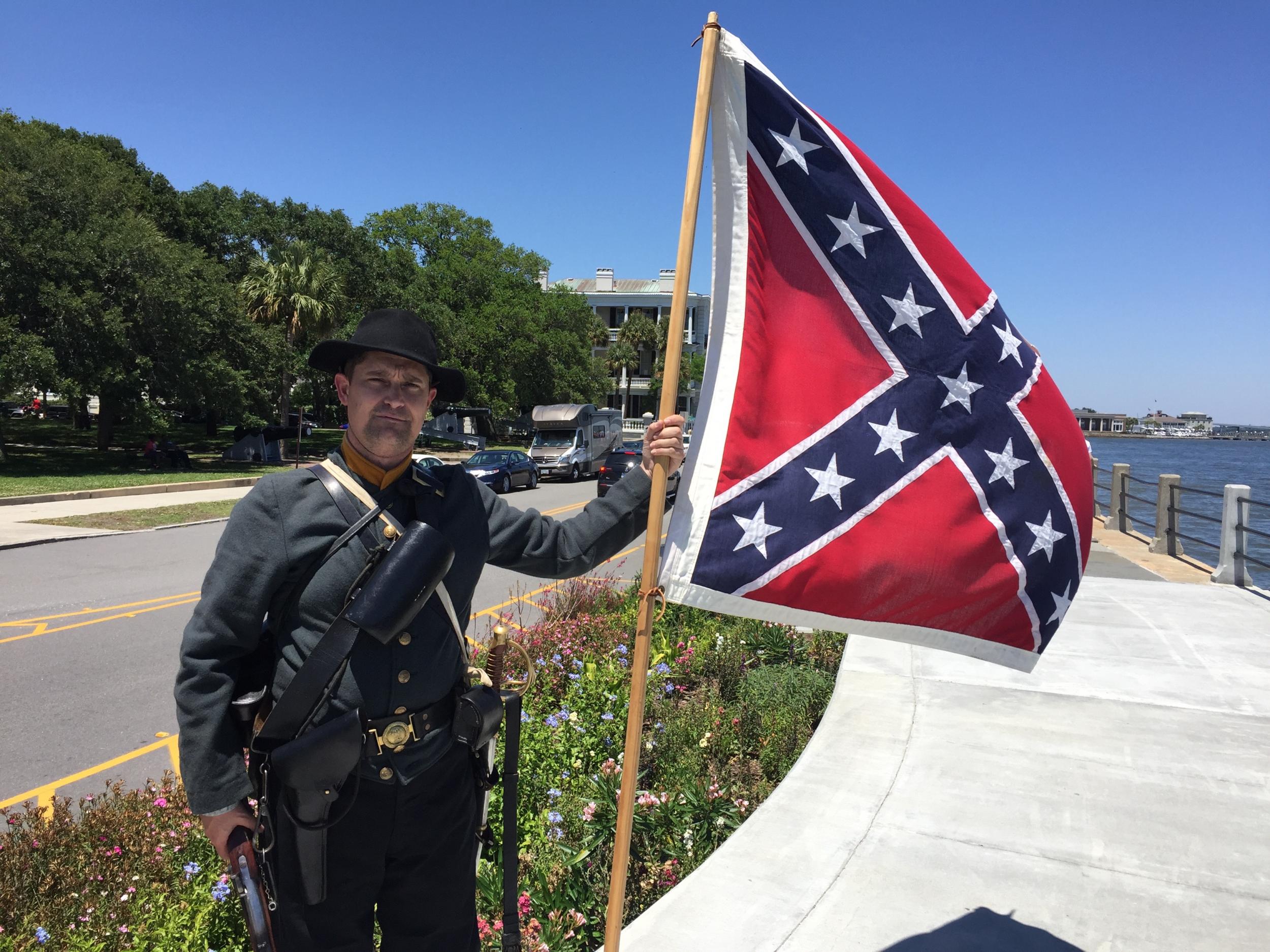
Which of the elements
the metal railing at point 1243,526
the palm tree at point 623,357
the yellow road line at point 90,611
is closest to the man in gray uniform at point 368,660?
the yellow road line at point 90,611

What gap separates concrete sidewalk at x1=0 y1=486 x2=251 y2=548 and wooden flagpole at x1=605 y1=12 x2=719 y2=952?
11.2m

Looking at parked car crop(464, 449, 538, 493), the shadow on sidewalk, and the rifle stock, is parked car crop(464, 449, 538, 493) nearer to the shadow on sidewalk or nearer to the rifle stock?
the shadow on sidewalk

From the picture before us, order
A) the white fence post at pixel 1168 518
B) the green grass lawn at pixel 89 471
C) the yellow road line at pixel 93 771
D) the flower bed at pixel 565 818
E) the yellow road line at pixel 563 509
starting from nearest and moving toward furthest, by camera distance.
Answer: the flower bed at pixel 565 818, the yellow road line at pixel 93 771, the white fence post at pixel 1168 518, the yellow road line at pixel 563 509, the green grass lawn at pixel 89 471

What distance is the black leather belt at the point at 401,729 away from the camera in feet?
7.27

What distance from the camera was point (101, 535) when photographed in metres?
15.0

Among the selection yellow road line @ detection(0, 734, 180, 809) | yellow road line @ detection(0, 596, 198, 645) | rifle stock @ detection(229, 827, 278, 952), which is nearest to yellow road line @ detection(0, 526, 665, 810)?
yellow road line @ detection(0, 734, 180, 809)

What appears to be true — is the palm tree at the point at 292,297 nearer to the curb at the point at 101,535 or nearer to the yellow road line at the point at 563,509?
the yellow road line at the point at 563,509

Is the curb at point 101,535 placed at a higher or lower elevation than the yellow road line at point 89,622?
higher

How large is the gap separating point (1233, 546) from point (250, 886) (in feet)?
37.5

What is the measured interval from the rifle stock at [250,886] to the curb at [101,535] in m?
12.1

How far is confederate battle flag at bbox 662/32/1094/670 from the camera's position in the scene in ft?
9.29

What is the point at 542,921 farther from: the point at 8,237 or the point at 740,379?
the point at 8,237

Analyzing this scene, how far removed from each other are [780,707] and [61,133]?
43.7 meters

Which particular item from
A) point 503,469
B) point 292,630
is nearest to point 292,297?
point 503,469
